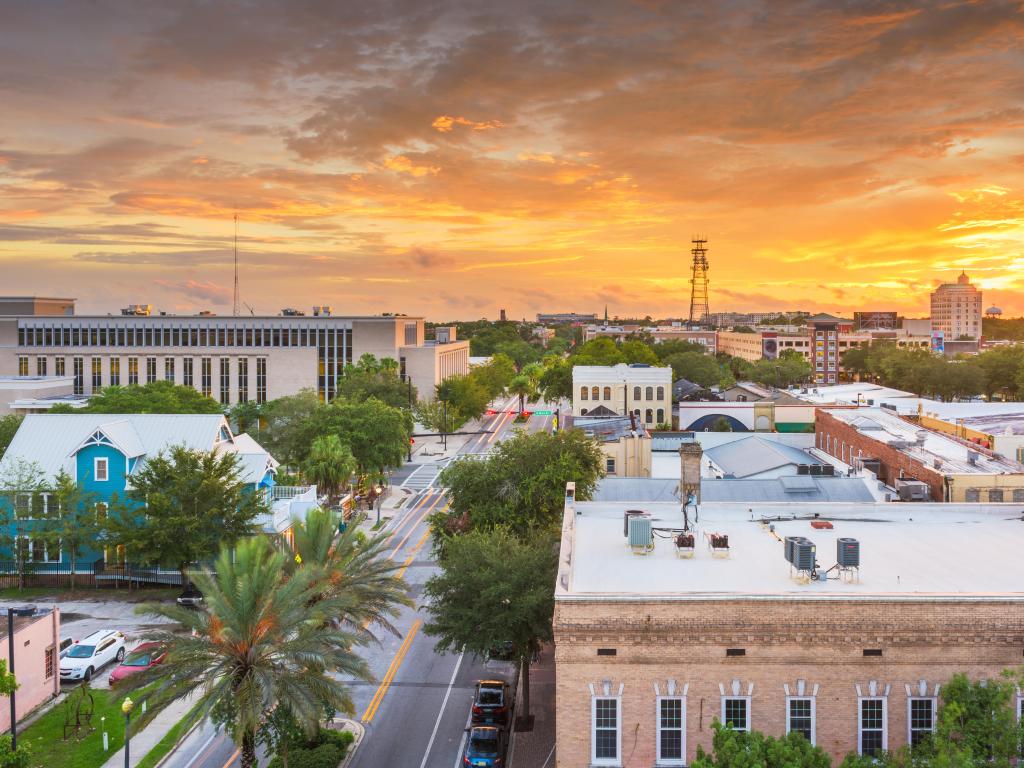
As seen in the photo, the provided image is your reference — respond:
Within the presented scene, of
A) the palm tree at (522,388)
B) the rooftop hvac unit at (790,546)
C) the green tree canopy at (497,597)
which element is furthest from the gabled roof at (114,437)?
the palm tree at (522,388)

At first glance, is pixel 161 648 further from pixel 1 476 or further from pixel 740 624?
pixel 1 476

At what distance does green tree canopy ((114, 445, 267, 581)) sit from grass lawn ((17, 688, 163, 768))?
37.0 feet

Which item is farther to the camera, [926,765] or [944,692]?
[944,692]

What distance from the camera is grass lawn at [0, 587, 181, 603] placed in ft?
156

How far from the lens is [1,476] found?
5056 centimetres

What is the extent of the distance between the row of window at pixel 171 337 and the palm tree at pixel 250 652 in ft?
358

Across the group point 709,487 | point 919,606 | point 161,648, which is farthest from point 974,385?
point 161,648

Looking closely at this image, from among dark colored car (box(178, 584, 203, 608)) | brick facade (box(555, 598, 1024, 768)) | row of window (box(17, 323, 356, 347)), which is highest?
row of window (box(17, 323, 356, 347))

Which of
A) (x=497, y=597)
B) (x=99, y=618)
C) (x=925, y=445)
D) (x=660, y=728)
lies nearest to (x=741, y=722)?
(x=660, y=728)

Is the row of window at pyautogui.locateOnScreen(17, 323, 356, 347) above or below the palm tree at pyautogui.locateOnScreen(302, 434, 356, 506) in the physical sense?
above

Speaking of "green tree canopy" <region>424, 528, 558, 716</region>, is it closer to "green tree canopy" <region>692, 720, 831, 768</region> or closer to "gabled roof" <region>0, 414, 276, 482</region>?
"green tree canopy" <region>692, 720, 831, 768</region>

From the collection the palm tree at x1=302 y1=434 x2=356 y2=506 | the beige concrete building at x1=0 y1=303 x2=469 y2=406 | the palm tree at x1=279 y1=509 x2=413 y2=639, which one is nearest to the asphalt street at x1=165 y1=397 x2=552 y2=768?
the palm tree at x1=279 y1=509 x2=413 y2=639

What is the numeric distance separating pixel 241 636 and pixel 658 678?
11.6 meters

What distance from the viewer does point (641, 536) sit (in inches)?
1132
